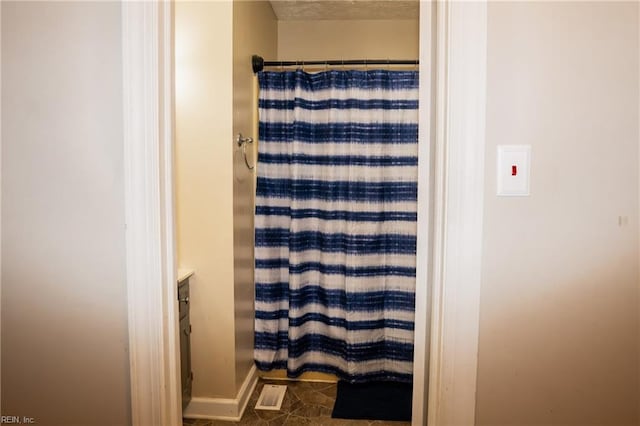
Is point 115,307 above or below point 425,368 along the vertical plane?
above

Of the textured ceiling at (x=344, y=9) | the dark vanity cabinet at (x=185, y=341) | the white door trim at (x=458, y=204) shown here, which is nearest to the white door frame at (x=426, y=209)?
the white door trim at (x=458, y=204)

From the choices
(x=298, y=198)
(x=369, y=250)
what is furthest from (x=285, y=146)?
(x=369, y=250)

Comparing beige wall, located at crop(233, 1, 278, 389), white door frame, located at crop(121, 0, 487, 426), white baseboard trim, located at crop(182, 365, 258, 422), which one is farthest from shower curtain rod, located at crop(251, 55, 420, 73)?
white baseboard trim, located at crop(182, 365, 258, 422)

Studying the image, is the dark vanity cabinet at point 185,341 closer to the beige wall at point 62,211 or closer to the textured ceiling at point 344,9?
the beige wall at point 62,211

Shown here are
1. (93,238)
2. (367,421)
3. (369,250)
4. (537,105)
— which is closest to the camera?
(537,105)

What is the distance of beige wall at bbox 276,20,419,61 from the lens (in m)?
2.97

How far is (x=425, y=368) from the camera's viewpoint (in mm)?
1033

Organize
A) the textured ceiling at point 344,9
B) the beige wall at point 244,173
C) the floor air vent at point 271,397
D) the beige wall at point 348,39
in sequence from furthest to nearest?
the beige wall at point 348,39 → the textured ceiling at point 344,9 → the floor air vent at point 271,397 → the beige wall at point 244,173

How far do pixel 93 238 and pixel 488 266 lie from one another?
0.95 metres

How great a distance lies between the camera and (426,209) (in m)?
1.02

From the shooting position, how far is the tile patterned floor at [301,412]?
85.3 inches

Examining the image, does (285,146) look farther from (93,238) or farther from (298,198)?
(93,238)

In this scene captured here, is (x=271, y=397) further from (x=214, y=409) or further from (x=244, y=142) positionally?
(x=244, y=142)

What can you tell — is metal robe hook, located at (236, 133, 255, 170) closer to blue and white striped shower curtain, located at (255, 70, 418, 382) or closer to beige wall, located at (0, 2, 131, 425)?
blue and white striped shower curtain, located at (255, 70, 418, 382)
